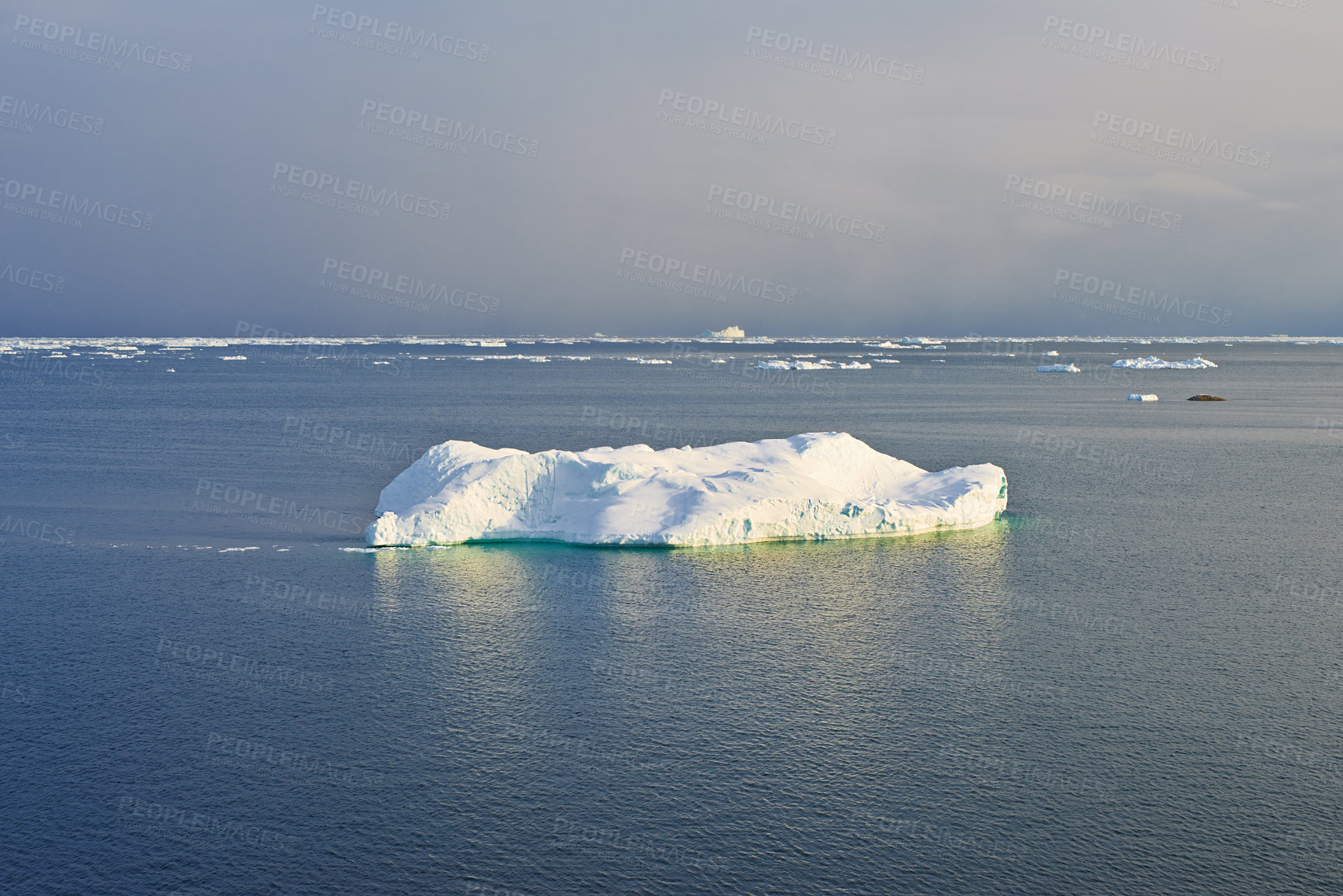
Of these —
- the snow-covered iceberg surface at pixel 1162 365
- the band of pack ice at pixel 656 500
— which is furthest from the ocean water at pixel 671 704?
the snow-covered iceberg surface at pixel 1162 365

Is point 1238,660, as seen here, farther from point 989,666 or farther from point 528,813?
point 528,813

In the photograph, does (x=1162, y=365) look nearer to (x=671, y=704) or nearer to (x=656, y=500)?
(x=656, y=500)

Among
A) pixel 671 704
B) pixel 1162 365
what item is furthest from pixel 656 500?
pixel 1162 365

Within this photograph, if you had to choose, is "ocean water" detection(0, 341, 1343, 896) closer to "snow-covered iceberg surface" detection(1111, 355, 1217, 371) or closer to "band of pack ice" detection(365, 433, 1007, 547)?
"band of pack ice" detection(365, 433, 1007, 547)

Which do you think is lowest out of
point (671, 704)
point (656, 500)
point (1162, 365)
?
point (671, 704)

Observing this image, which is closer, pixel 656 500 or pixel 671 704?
pixel 671 704

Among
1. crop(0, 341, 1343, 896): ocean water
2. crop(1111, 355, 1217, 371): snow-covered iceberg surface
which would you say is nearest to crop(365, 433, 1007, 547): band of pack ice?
crop(0, 341, 1343, 896): ocean water
